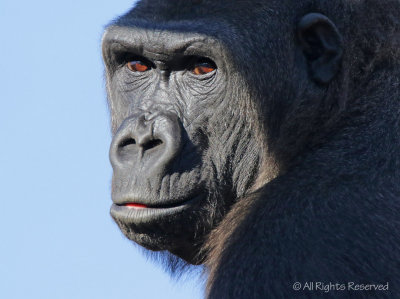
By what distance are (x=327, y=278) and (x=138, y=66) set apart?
96.4 inches

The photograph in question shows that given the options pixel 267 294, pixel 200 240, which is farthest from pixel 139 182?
pixel 267 294

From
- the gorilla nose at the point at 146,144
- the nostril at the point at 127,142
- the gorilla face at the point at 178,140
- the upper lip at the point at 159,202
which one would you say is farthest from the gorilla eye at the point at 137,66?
the upper lip at the point at 159,202

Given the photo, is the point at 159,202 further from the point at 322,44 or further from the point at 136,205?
the point at 322,44

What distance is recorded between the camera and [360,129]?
624 centimetres

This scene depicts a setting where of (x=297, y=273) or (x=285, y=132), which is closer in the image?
(x=297, y=273)

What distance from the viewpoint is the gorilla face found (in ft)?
20.1

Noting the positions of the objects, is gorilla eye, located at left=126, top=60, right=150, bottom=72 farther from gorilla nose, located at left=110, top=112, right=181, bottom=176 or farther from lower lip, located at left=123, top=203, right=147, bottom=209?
lower lip, located at left=123, top=203, right=147, bottom=209

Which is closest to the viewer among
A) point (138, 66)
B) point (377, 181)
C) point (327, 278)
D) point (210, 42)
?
point (327, 278)

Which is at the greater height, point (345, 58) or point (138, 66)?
point (138, 66)

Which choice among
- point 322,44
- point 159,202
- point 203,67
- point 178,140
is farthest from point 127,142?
point 322,44

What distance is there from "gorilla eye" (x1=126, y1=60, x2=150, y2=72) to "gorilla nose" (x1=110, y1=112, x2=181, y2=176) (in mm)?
610

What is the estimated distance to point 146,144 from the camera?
614cm

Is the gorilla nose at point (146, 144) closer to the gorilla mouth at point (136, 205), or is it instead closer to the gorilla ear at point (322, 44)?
the gorilla mouth at point (136, 205)

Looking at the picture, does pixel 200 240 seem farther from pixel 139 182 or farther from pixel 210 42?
pixel 210 42
